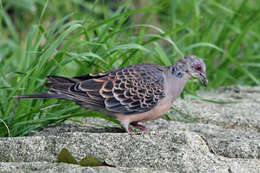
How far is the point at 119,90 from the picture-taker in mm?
3365

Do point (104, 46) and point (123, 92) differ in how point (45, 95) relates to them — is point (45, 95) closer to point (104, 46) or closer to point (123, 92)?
point (123, 92)

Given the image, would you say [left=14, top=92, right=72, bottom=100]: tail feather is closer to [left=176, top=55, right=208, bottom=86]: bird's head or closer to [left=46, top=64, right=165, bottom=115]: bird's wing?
[left=46, top=64, right=165, bottom=115]: bird's wing

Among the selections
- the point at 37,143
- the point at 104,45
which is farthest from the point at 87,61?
the point at 37,143

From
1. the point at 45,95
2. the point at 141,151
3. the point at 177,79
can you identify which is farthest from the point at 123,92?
the point at 141,151

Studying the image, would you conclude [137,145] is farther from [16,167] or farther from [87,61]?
[87,61]

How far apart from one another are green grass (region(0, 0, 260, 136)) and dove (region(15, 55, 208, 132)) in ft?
0.53

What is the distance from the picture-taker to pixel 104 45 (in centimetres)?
377

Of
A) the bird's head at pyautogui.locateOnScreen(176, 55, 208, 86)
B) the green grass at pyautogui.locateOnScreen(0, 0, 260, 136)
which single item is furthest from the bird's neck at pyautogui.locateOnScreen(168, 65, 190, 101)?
the green grass at pyautogui.locateOnScreen(0, 0, 260, 136)

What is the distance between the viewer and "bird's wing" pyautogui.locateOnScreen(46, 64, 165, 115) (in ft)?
10.8

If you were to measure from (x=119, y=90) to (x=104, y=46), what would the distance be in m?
0.56

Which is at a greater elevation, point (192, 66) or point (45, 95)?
point (192, 66)

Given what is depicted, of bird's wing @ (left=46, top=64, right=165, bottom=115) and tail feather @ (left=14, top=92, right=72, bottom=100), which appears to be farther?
bird's wing @ (left=46, top=64, right=165, bottom=115)

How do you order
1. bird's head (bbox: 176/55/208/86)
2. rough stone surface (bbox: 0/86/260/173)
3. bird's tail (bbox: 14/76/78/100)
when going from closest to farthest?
rough stone surface (bbox: 0/86/260/173) → bird's tail (bbox: 14/76/78/100) → bird's head (bbox: 176/55/208/86)

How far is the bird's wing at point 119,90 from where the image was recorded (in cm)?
329
